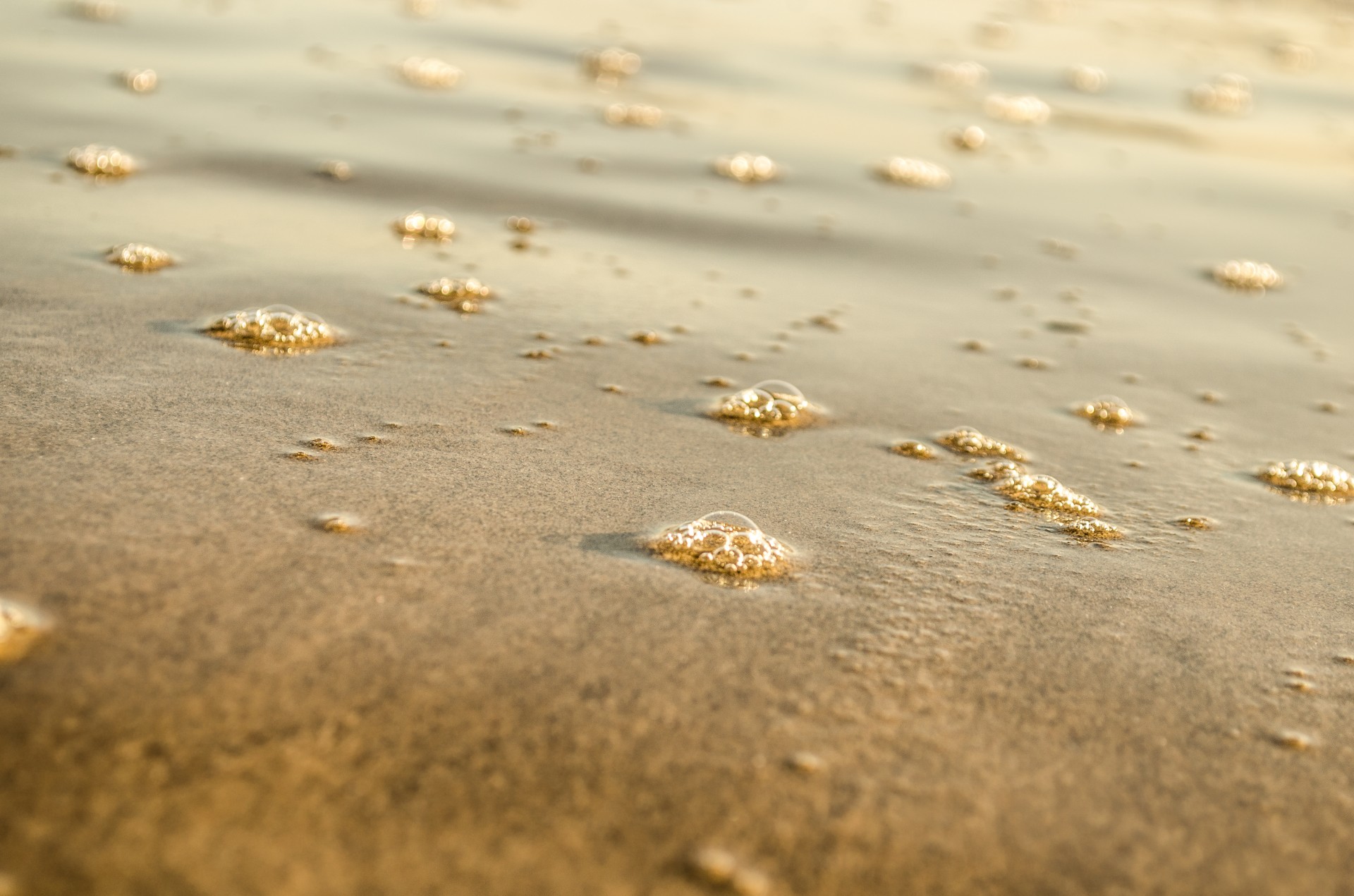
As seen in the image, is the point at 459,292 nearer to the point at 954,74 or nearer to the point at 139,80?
the point at 139,80

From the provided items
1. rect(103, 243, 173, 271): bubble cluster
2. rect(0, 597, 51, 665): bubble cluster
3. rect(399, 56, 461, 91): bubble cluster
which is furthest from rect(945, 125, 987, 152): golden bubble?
rect(0, 597, 51, 665): bubble cluster

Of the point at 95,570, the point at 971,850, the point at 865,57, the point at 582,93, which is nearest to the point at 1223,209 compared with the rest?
the point at 865,57

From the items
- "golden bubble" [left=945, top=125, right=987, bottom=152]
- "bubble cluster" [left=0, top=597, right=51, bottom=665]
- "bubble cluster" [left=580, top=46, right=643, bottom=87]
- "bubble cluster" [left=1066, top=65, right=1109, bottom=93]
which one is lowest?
"bubble cluster" [left=0, top=597, right=51, bottom=665]

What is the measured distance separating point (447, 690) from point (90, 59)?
4.67 metres

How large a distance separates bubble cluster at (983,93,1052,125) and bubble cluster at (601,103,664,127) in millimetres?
1934

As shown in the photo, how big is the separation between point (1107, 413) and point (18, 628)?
8.82 ft

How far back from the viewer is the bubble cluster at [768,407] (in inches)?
119

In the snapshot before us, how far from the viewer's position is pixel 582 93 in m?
5.79

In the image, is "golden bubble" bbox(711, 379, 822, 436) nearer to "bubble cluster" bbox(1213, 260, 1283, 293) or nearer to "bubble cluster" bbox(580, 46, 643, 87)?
"bubble cluster" bbox(1213, 260, 1283, 293)

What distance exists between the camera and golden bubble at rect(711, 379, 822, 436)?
9.87 ft

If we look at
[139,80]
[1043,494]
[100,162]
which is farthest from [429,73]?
[1043,494]

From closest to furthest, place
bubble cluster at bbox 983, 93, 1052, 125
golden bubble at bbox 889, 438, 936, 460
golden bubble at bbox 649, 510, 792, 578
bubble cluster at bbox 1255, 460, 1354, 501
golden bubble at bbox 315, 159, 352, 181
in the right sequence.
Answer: golden bubble at bbox 649, 510, 792, 578 → golden bubble at bbox 889, 438, 936, 460 → bubble cluster at bbox 1255, 460, 1354, 501 → golden bubble at bbox 315, 159, 352, 181 → bubble cluster at bbox 983, 93, 1052, 125

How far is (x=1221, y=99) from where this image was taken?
6.89 metres

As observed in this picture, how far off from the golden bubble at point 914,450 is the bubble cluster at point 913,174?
8.21 ft
